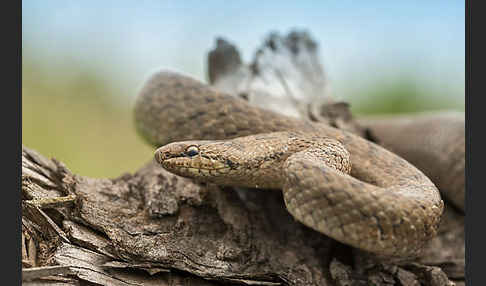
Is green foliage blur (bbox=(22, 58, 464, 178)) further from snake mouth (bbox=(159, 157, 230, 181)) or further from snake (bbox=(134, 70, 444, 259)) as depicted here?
snake mouth (bbox=(159, 157, 230, 181))

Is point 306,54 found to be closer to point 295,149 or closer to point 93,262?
point 295,149

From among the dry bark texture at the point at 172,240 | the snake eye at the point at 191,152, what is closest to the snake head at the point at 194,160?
the snake eye at the point at 191,152

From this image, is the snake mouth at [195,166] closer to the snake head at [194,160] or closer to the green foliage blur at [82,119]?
the snake head at [194,160]

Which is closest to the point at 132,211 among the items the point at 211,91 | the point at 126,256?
the point at 126,256

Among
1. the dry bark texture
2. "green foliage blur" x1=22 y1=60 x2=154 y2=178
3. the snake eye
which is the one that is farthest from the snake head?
"green foliage blur" x1=22 y1=60 x2=154 y2=178

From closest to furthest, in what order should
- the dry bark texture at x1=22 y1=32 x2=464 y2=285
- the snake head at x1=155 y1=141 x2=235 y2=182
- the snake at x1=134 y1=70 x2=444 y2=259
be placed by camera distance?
the snake at x1=134 y1=70 x2=444 y2=259, the dry bark texture at x1=22 y1=32 x2=464 y2=285, the snake head at x1=155 y1=141 x2=235 y2=182

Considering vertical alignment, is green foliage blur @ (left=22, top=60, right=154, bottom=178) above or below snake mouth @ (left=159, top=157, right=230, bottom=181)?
above

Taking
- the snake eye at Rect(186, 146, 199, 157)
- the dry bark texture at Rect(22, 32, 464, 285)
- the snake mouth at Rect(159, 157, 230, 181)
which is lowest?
the dry bark texture at Rect(22, 32, 464, 285)
